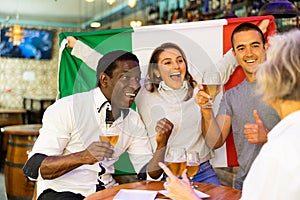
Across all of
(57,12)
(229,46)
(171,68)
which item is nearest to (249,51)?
(229,46)

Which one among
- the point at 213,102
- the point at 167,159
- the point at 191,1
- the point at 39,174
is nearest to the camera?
the point at 167,159

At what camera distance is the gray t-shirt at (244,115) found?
226cm

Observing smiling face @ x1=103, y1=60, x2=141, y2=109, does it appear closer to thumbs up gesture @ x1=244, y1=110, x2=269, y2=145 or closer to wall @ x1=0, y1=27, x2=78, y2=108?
thumbs up gesture @ x1=244, y1=110, x2=269, y2=145

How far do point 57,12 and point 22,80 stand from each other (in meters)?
2.17

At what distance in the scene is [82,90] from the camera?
2568mm

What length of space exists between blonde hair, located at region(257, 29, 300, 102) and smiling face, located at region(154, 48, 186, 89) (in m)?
1.09

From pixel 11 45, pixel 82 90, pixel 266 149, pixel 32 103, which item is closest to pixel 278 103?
pixel 266 149

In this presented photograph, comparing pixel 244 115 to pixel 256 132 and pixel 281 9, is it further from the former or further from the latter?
pixel 281 9

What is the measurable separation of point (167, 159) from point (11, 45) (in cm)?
970

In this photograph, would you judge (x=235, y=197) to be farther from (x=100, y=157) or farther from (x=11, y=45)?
(x=11, y=45)

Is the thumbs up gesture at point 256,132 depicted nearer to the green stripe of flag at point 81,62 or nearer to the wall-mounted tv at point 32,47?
the green stripe of flag at point 81,62

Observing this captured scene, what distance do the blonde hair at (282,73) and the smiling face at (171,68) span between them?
3.59 ft

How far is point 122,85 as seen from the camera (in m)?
2.18

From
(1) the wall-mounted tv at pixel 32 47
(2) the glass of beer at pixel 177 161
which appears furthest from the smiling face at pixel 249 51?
(1) the wall-mounted tv at pixel 32 47
